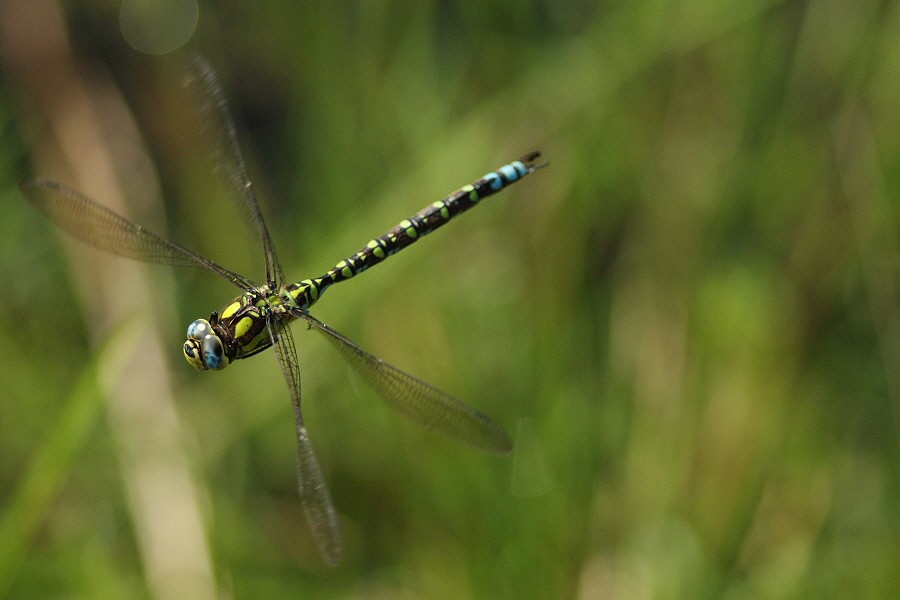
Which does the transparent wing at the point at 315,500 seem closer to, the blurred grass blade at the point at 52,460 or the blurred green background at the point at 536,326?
the blurred grass blade at the point at 52,460

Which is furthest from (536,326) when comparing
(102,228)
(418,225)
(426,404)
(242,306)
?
(102,228)

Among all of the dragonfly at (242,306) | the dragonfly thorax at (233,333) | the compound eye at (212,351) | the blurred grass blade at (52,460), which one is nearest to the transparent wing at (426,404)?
the dragonfly at (242,306)

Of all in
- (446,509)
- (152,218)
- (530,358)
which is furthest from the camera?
(152,218)

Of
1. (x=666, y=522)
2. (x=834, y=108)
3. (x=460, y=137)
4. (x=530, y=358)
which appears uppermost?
(x=460, y=137)

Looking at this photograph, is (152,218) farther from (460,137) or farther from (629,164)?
(629,164)

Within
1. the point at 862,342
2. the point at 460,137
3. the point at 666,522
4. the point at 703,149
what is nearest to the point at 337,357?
the point at 460,137

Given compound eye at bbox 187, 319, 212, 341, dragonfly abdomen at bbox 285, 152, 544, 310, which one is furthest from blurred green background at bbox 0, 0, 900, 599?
compound eye at bbox 187, 319, 212, 341
